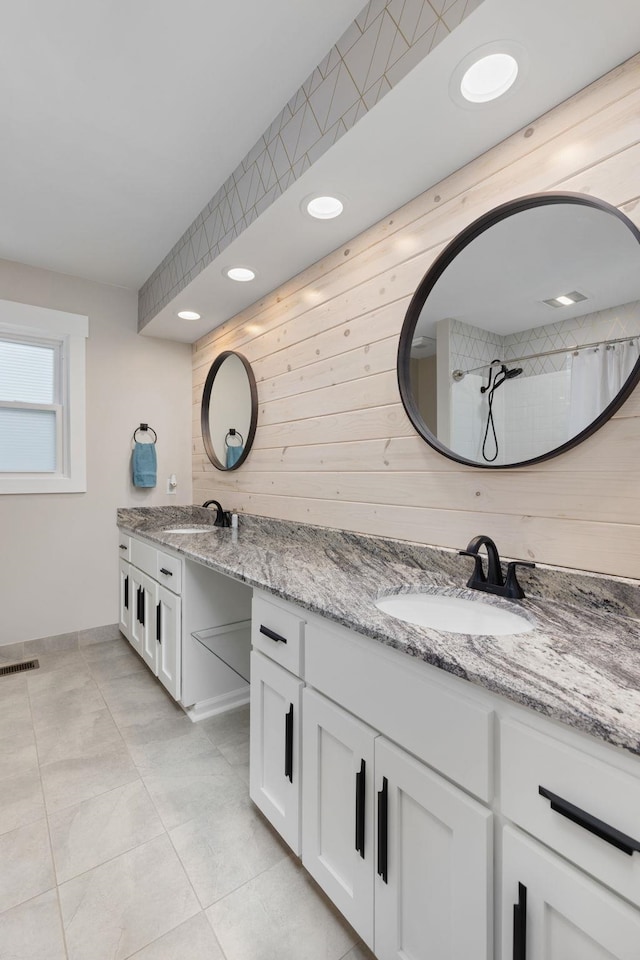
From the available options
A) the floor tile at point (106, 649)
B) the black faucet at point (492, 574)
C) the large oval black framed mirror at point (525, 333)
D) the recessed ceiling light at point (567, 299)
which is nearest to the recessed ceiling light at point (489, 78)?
the large oval black framed mirror at point (525, 333)

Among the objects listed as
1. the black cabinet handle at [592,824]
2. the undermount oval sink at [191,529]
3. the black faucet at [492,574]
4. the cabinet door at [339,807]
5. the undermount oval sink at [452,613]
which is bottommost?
the cabinet door at [339,807]

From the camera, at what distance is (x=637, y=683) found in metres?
0.75

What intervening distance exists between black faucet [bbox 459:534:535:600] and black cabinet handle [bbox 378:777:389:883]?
1.95 ft

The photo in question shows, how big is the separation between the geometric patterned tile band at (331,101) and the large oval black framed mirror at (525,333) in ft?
1.54

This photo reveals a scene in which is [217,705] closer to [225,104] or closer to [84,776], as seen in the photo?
[84,776]

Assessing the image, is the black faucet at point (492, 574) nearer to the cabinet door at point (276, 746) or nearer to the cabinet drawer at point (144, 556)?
the cabinet door at point (276, 746)

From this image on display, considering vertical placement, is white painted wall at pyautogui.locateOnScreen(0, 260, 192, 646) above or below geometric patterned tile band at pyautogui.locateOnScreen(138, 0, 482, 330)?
below

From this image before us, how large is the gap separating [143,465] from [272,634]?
2179 millimetres

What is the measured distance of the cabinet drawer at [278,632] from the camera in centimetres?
129

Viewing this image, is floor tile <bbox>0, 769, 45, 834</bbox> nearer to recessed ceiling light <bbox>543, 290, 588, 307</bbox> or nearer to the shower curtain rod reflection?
the shower curtain rod reflection

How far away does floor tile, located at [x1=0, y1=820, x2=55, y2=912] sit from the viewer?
1270mm

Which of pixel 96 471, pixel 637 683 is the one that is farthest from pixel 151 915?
pixel 96 471

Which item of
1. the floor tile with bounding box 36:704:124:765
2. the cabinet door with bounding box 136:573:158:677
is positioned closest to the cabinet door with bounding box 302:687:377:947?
the floor tile with bounding box 36:704:124:765

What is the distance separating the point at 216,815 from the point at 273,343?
2146 millimetres
